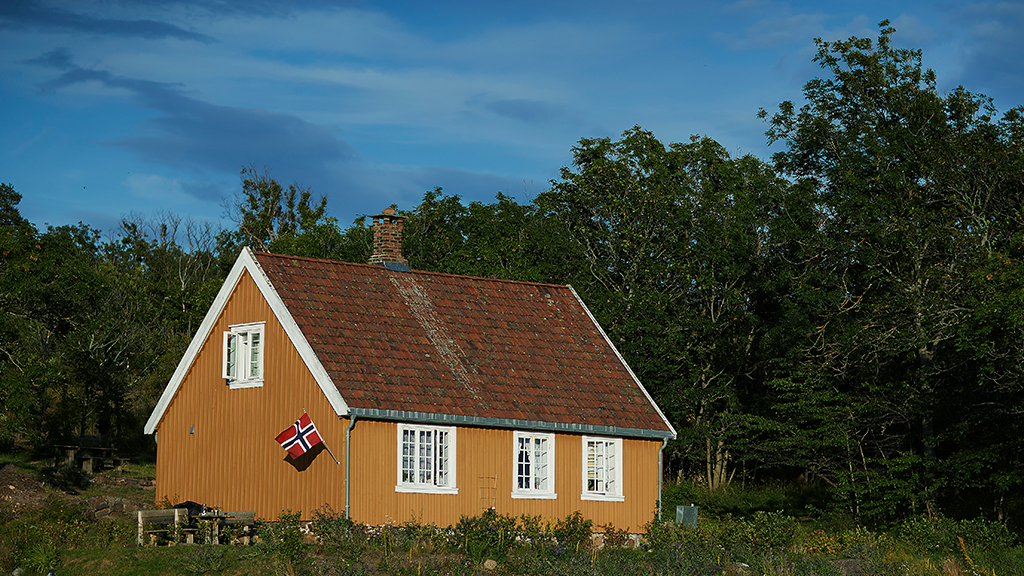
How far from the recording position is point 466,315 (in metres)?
29.6

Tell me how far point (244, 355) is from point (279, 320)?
5.91ft

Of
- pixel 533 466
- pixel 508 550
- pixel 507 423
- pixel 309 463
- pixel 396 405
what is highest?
pixel 396 405

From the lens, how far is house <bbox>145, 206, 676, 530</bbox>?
24.8m

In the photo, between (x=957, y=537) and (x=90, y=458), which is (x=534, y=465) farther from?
(x=90, y=458)

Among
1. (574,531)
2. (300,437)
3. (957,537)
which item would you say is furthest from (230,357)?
(957,537)

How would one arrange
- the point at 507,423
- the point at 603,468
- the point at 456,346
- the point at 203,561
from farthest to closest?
the point at 603,468 < the point at 456,346 < the point at 507,423 < the point at 203,561

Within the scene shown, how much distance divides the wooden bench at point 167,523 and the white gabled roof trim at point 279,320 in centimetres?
403

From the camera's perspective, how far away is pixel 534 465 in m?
27.3

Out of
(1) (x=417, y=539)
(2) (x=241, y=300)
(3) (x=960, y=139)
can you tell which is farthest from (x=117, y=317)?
(3) (x=960, y=139)

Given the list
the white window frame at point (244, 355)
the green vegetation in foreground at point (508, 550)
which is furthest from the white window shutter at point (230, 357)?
the green vegetation in foreground at point (508, 550)

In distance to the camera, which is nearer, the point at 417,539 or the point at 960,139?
the point at 417,539

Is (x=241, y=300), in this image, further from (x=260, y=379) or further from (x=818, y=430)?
(x=818, y=430)

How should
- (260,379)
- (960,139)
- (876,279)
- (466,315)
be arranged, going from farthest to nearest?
(876,279) → (960,139) → (466,315) → (260,379)

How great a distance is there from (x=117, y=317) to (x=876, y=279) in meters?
31.2
